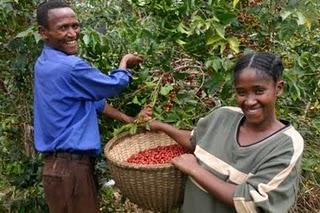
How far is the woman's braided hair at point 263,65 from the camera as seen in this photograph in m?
1.93

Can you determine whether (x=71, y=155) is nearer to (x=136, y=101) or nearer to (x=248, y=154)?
(x=136, y=101)

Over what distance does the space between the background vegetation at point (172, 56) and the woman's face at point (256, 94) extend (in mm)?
387

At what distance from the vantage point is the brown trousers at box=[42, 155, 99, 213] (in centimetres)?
261

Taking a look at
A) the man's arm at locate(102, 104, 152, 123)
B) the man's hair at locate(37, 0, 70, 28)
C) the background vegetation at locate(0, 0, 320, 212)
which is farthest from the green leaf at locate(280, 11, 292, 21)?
the man's hair at locate(37, 0, 70, 28)

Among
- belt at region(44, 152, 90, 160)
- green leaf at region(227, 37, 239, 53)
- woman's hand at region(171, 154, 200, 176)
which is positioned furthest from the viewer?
belt at region(44, 152, 90, 160)

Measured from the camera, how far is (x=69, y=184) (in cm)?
262

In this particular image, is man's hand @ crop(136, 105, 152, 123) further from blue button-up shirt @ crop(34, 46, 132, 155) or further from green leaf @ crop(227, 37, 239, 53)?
green leaf @ crop(227, 37, 239, 53)

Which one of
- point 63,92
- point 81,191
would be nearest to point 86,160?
point 81,191

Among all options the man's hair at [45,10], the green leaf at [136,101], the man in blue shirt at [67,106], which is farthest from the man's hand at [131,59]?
the man's hair at [45,10]

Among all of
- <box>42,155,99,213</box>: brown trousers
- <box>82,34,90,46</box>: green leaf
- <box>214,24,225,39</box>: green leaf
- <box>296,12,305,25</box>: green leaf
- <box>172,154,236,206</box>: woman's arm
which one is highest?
<box>296,12,305,25</box>: green leaf

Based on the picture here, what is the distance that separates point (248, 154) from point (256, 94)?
20cm

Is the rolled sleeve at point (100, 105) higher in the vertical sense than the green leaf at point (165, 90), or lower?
lower

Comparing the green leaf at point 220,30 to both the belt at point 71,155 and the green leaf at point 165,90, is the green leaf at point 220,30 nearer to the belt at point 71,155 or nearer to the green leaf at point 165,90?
the green leaf at point 165,90

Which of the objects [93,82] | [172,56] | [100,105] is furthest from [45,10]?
[172,56]
